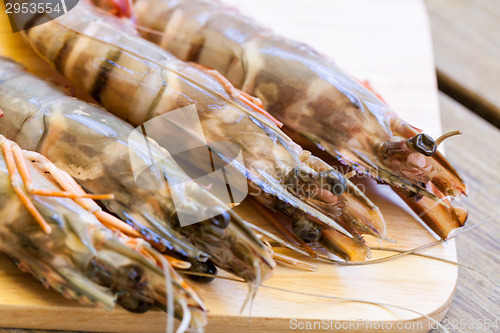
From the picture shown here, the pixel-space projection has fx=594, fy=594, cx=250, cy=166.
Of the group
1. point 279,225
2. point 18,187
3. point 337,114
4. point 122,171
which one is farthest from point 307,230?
point 18,187

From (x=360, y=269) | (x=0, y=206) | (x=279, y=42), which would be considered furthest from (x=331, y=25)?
(x=0, y=206)

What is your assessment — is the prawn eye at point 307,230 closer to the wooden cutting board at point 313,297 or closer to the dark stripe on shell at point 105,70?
the wooden cutting board at point 313,297

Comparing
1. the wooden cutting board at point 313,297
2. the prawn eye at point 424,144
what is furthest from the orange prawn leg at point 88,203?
the prawn eye at point 424,144

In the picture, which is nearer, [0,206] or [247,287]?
[0,206]

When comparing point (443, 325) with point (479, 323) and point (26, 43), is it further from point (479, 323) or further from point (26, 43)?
point (26, 43)

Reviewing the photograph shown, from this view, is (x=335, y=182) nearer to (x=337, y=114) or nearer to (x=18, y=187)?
(x=337, y=114)

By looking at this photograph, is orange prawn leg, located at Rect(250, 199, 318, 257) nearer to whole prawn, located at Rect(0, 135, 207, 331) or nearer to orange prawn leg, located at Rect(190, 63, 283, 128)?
orange prawn leg, located at Rect(190, 63, 283, 128)
